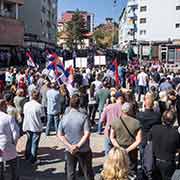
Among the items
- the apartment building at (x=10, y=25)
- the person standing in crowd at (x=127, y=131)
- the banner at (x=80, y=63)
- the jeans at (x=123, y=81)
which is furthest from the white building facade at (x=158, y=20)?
the person standing in crowd at (x=127, y=131)

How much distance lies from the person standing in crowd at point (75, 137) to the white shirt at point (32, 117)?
7.93ft

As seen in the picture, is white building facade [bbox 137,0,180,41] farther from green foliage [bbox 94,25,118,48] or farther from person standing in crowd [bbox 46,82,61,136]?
person standing in crowd [bbox 46,82,61,136]

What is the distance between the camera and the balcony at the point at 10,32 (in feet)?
151

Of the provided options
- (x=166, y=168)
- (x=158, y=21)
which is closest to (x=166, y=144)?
(x=166, y=168)

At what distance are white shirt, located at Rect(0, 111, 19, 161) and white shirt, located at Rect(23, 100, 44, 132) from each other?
215 cm

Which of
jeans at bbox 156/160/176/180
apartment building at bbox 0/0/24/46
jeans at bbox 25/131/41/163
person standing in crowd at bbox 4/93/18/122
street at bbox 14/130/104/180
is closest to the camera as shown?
jeans at bbox 156/160/176/180

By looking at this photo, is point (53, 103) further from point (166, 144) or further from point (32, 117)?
point (166, 144)

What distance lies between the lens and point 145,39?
83.6 m

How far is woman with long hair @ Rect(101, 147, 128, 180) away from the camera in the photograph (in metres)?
5.02

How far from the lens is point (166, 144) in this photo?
7.37 m

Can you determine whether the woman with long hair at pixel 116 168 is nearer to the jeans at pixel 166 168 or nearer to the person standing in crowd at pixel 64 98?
the jeans at pixel 166 168

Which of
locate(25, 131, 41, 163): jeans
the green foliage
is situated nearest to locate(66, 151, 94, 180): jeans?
locate(25, 131, 41, 163): jeans

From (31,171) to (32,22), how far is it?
70745 millimetres

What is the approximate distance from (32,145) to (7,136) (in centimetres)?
262
